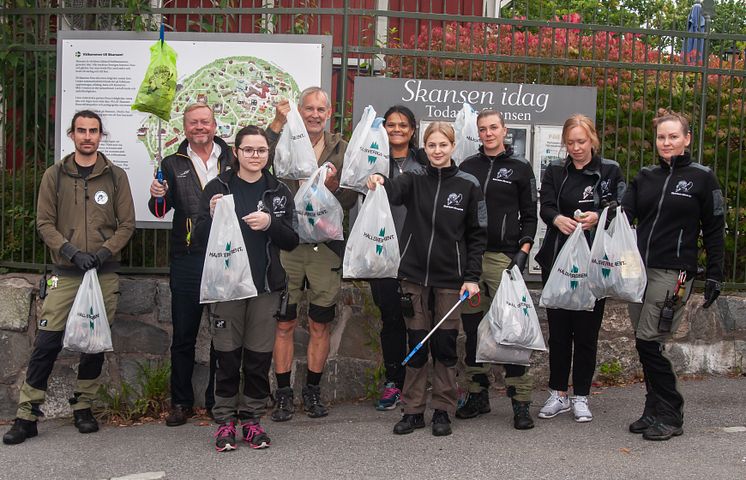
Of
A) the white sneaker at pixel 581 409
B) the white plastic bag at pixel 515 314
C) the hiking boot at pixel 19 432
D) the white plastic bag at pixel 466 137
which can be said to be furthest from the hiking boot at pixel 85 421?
the white sneaker at pixel 581 409

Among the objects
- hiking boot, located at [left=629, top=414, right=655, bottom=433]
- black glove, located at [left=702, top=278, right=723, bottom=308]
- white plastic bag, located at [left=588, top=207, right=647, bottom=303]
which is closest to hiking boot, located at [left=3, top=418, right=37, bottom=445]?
white plastic bag, located at [left=588, top=207, right=647, bottom=303]

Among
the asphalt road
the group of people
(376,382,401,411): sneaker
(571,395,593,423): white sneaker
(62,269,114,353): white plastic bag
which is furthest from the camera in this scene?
(376,382,401,411): sneaker

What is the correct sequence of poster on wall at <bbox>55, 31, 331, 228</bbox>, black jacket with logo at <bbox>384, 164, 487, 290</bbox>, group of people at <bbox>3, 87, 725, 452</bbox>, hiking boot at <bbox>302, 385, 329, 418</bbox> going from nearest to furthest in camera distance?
group of people at <bbox>3, 87, 725, 452</bbox> < black jacket with logo at <bbox>384, 164, 487, 290</bbox> < hiking boot at <bbox>302, 385, 329, 418</bbox> < poster on wall at <bbox>55, 31, 331, 228</bbox>

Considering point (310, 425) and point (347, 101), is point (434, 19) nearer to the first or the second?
point (347, 101)

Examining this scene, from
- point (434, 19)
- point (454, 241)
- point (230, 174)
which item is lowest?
point (454, 241)

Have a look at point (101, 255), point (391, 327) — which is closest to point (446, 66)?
point (391, 327)

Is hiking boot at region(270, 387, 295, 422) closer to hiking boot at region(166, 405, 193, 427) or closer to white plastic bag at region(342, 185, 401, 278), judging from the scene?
hiking boot at region(166, 405, 193, 427)

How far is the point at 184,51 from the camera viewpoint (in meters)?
6.62

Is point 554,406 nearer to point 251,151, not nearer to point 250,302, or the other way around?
point 250,302

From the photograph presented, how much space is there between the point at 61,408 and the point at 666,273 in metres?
4.17

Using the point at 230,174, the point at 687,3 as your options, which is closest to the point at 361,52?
the point at 230,174

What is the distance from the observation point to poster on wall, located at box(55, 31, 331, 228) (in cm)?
657

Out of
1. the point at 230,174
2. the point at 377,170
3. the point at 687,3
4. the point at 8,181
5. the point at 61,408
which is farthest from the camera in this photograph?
the point at 687,3

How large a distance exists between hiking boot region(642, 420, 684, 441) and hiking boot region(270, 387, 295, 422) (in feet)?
7.34
